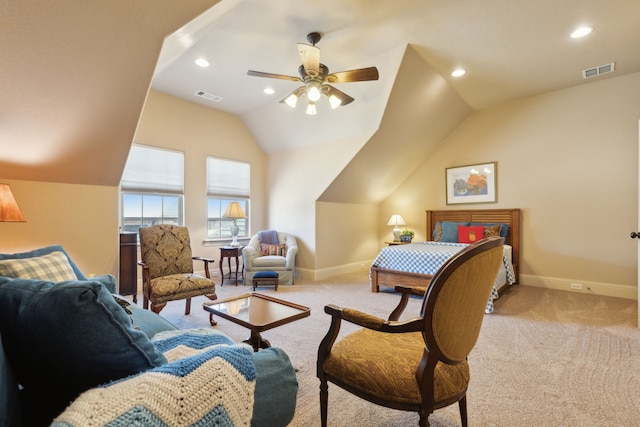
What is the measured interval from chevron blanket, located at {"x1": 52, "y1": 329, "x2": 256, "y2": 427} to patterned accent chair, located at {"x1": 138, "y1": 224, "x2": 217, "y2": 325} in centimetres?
234

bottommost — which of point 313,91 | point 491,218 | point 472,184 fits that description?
point 491,218

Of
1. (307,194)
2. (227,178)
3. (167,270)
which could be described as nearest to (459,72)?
(307,194)

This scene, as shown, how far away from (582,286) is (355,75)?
4472 mm

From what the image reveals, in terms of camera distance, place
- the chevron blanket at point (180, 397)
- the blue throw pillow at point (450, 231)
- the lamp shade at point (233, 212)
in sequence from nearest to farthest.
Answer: the chevron blanket at point (180, 397) → the lamp shade at point (233, 212) → the blue throw pillow at point (450, 231)

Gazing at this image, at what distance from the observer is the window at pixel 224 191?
5477mm

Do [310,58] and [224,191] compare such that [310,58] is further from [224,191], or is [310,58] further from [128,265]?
[224,191]

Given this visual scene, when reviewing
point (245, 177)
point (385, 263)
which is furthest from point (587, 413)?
point (245, 177)

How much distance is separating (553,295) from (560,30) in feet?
11.0

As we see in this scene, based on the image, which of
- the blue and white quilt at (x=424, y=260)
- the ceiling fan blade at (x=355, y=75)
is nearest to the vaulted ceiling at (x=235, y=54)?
the ceiling fan blade at (x=355, y=75)

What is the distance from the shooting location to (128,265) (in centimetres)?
385

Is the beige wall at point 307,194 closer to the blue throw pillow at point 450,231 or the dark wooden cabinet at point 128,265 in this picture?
the blue throw pillow at point 450,231

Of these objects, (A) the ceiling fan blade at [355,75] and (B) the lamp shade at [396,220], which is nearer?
(A) the ceiling fan blade at [355,75]

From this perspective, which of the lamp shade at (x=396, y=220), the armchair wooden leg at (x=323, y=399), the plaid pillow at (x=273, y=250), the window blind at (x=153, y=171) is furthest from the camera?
→ the lamp shade at (x=396, y=220)

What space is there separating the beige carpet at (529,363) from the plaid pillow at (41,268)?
1.46 meters
